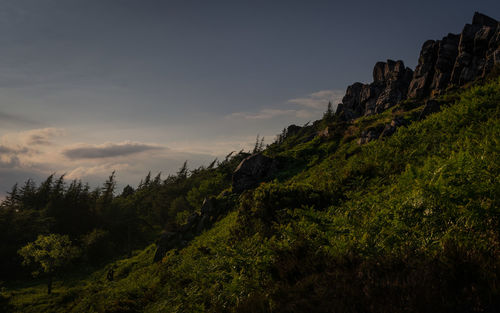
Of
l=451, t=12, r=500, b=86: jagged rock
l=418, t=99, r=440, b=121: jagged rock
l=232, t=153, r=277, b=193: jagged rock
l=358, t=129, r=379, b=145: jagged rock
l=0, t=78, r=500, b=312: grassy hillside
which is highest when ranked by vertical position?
l=451, t=12, r=500, b=86: jagged rock

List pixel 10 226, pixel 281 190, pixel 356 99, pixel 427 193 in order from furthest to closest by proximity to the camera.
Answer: pixel 356 99
pixel 10 226
pixel 281 190
pixel 427 193

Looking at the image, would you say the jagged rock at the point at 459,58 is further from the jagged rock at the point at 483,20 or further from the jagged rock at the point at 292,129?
the jagged rock at the point at 292,129

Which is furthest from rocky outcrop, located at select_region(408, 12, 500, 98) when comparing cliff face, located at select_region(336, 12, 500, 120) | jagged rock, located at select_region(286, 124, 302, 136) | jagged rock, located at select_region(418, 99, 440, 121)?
jagged rock, located at select_region(286, 124, 302, 136)

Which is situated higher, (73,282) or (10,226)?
(10,226)

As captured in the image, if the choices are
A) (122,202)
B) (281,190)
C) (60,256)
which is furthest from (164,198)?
(281,190)

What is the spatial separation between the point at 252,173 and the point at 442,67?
6437cm

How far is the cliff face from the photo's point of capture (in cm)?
5200

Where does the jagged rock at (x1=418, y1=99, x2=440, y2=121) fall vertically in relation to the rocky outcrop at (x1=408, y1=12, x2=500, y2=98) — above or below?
below

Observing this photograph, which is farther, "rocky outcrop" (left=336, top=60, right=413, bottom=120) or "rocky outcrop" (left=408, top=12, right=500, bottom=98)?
"rocky outcrop" (left=336, top=60, right=413, bottom=120)

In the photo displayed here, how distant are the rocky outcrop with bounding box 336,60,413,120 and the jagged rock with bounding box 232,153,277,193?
6143cm

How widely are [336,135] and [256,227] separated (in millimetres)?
25969

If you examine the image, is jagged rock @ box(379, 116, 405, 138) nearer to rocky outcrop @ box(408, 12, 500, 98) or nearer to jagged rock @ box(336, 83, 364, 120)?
rocky outcrop @ box(408, 12, 500, 98)

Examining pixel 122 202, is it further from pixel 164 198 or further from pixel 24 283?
pixel 24 283

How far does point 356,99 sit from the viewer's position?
103 meters
